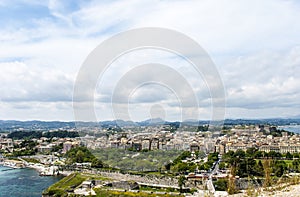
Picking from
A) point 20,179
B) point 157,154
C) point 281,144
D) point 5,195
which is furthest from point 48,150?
point 281,144

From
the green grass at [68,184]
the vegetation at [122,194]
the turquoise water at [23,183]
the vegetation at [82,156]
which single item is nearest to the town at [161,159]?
the vegetation at [82,156]

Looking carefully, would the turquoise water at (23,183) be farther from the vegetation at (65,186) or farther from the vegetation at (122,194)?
the vegetation at (122,194)

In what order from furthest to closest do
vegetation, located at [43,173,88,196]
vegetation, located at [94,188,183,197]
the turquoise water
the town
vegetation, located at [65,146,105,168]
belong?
vegetation, located at [65,146,105,168]
the turquoise water
the town
vegetation, located at [43,173,88,196]
vegetation, located at [94,188,183,197]

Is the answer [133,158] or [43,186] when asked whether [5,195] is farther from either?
[133,158]

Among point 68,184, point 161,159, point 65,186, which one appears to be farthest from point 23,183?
point 161,159

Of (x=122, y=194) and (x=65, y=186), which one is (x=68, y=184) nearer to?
(x=65, y=186)

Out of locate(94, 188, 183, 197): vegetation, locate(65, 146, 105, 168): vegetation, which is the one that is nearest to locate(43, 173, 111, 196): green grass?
locate(94, 188, 183, 197): vegetation

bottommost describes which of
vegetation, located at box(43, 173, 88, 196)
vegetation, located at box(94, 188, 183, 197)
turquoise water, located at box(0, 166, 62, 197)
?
turquoise water, located at box(0, 166, 62, 197)

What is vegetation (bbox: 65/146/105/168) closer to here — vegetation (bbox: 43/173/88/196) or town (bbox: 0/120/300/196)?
town (bbox: 0/120/300/196)
